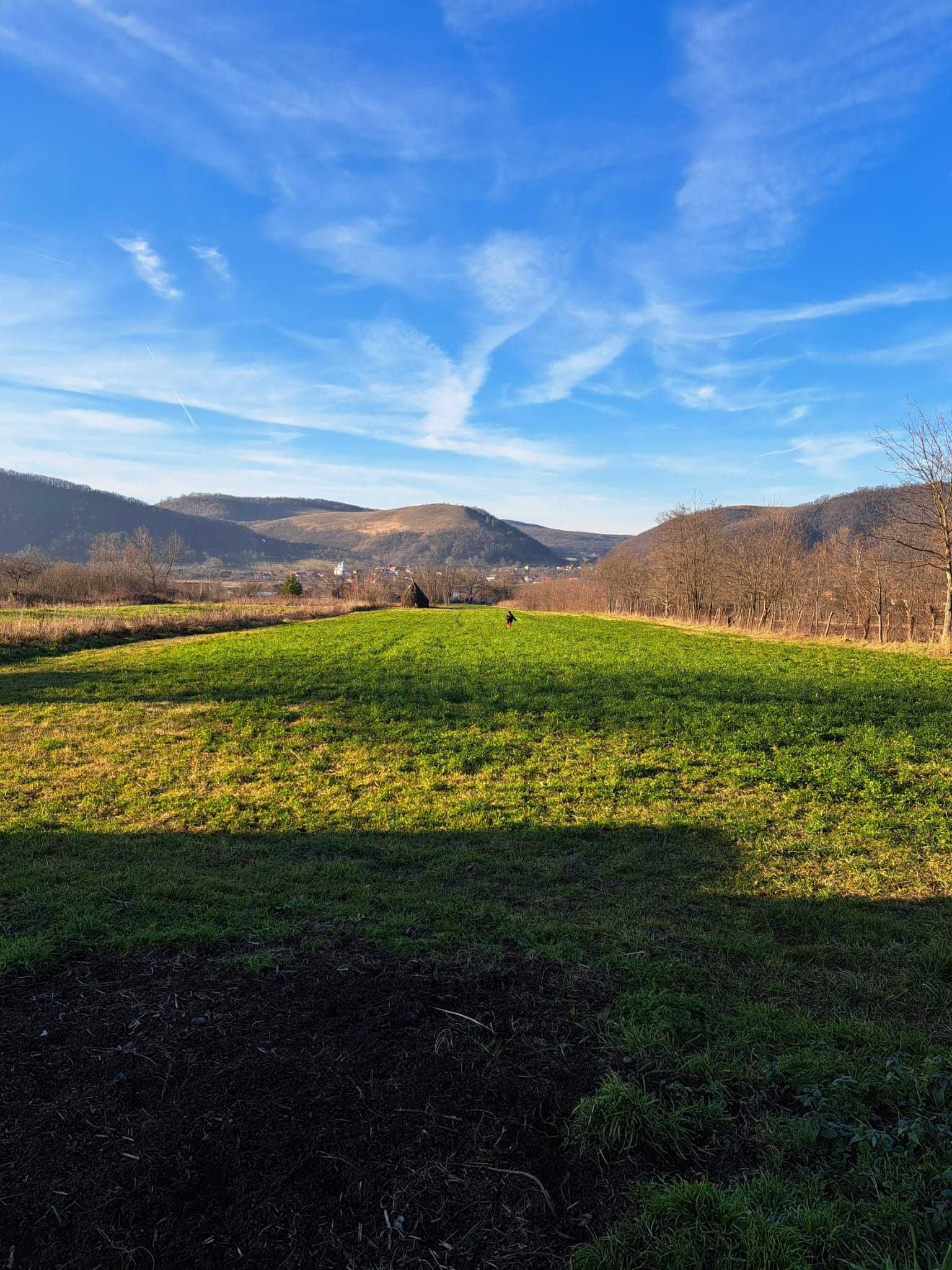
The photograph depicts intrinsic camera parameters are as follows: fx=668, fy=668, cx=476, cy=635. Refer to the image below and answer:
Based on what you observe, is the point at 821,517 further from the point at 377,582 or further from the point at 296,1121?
the point at 296,1121

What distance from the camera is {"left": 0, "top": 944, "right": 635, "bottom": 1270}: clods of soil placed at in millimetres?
2408

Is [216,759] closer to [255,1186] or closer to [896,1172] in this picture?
[255,1186]

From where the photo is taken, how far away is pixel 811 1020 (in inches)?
154

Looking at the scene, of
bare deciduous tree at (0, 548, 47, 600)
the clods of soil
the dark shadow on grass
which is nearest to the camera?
the clods of soil

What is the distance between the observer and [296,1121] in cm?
288


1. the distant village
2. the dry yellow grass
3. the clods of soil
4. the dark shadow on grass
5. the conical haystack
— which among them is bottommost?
the dark shadow on grass

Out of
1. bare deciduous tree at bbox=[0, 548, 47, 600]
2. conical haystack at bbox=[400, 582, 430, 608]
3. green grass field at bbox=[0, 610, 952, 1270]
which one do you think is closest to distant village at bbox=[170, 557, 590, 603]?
conical haystack at bbox=[400, 582, 430, 608]

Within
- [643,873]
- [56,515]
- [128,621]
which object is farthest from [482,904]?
[56,515]

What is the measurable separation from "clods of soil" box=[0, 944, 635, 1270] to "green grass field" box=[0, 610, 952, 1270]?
1.00 ft

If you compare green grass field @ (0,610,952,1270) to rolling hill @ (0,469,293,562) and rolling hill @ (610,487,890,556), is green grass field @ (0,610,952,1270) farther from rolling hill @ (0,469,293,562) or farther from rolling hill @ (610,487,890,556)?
rolling hill @ (0,469,293,562)

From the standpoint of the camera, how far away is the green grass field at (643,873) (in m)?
2.78

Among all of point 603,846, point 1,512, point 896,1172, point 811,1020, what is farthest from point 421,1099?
point 1,512

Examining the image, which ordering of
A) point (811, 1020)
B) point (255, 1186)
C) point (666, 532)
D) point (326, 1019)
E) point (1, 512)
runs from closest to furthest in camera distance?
point (255, 1186)
point (326, 1019)
point (811, 1020)
point (666, 532)
point (1, 512)

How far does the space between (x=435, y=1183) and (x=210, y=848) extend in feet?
17.4
